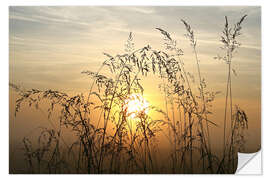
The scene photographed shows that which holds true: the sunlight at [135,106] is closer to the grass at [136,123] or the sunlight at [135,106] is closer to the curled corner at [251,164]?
the grass at [136,123]

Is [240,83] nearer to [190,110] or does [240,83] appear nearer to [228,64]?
[228,64]

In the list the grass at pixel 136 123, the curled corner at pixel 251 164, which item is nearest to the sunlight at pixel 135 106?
the grass at pixel 136 123

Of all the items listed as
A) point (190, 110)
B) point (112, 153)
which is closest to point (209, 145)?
point (190, 110)

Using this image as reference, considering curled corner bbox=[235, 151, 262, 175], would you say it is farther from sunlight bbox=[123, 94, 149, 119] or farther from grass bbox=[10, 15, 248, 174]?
sunlight bbox=[123, 94, 149, 119]

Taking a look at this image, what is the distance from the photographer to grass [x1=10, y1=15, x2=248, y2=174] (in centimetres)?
407

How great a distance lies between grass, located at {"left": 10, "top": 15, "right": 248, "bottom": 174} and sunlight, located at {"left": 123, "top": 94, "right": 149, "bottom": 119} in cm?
3

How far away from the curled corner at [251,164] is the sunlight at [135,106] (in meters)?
0.98

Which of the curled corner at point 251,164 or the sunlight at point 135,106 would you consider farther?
the sunlight at point 135,106

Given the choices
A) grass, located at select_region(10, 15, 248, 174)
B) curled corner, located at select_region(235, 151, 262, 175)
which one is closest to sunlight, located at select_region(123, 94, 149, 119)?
grass, located at select_region(10, 15, 248, 174)

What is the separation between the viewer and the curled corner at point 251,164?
13.1 ft

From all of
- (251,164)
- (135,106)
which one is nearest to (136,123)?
(135,106)

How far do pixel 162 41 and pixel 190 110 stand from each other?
2.23 ft
